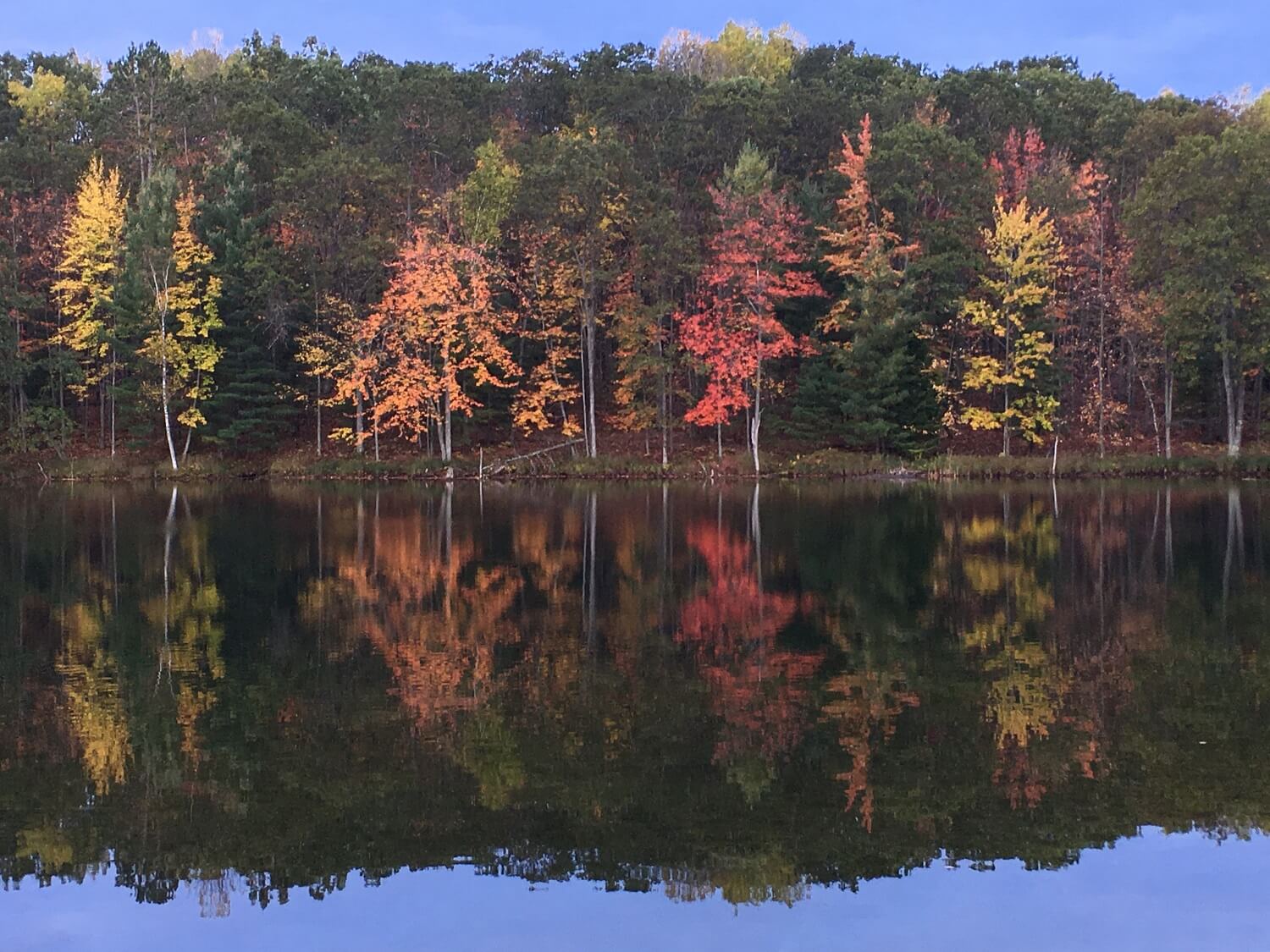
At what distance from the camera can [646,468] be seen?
59219 mm

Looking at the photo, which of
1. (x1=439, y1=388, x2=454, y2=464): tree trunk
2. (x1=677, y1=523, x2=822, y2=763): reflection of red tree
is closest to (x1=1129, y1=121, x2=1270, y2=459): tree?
(x1=439, y1=388, x2=454, y2=464): tree trunk

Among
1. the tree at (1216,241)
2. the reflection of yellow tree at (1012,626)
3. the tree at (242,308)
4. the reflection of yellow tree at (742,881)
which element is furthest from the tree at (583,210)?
the reflection of yellow tree at (742,881)

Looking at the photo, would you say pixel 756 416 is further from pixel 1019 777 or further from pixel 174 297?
pixel 1019 777

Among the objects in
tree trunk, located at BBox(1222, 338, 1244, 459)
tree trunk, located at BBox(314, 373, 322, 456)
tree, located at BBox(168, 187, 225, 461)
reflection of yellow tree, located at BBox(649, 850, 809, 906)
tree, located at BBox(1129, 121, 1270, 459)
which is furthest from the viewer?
tree trunk, located at BBox(314, 373, 322, 456)

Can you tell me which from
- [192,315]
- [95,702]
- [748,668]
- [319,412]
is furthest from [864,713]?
[192,315]

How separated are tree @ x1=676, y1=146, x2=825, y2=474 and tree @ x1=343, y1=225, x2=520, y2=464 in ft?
29.2

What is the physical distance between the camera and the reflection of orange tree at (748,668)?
1312 cm

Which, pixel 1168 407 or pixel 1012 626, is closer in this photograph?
pixel 1012 626

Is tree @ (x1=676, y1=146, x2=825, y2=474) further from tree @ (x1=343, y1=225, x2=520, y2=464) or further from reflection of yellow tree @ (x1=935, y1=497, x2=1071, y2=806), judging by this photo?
reflection of yellow tree @ (x1=935, y1=497, x2=1071, y2=806)

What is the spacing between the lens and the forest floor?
58.7 meters

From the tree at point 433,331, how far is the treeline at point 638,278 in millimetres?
198

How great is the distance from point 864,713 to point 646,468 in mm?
44722

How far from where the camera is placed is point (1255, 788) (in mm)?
12008

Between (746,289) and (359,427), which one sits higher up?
(746,289)
